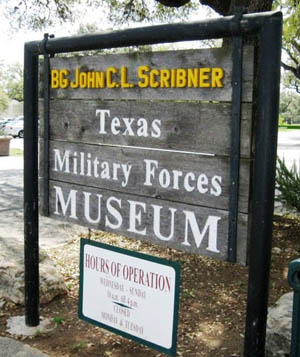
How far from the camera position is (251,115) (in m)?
2.32

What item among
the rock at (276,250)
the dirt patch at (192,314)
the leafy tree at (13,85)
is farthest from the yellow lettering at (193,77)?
the leafy tree at (13,85)

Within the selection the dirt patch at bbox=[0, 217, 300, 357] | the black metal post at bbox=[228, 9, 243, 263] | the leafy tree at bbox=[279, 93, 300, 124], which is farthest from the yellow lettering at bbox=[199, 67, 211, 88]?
the leafy tree at bbox=[279, 93, 300, 124]

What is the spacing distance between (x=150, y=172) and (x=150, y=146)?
142 mm

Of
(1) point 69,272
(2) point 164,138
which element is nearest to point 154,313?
(2) point 164,138

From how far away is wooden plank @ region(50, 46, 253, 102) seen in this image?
2367 mm

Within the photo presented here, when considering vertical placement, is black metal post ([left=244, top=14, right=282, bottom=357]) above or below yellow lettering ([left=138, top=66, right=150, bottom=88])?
below

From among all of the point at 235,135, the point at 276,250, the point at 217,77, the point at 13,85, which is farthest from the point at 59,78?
the point at 13,85

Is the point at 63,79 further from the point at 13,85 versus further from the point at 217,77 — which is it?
the point at 13,85

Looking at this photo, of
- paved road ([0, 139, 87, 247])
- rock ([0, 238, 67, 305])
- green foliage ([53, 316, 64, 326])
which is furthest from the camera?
paved road ([0, 139, 87, 247])

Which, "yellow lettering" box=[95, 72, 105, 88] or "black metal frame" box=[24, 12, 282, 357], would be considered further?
"yellow lettering" box=[95, 72, 105, 88]

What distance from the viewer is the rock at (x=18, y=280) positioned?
156 inches

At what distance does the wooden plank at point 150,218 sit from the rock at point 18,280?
0.98 m

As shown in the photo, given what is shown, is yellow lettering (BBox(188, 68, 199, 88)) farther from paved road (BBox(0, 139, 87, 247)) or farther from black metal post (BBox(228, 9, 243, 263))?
paved road (BBox(0, 139, 87, 247))

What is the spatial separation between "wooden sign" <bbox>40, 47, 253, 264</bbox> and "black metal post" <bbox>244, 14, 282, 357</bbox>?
7 centimetres
